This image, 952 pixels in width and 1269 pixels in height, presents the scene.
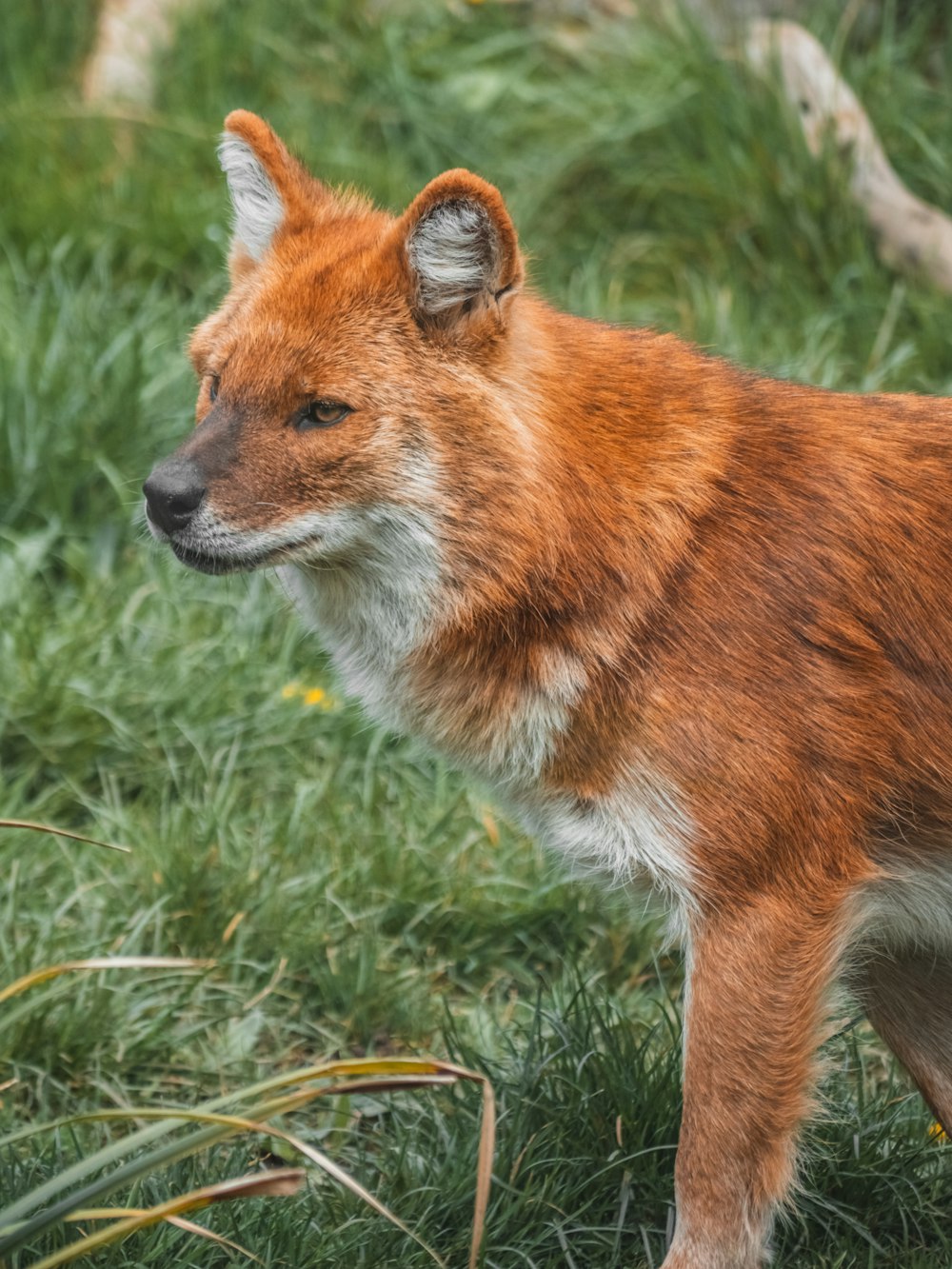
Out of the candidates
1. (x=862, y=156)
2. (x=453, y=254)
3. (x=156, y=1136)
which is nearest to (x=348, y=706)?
(x=453, y=254)

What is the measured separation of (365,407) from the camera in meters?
3.83

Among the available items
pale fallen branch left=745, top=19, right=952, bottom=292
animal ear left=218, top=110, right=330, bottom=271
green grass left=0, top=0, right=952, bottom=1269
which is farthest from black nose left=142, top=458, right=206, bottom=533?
pale fallen branch left=745, top=19, right=952, bottom=292

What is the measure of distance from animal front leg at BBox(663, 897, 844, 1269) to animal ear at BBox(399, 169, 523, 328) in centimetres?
153

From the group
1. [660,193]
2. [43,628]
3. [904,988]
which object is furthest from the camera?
[660,193]

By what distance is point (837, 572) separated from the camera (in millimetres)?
3881

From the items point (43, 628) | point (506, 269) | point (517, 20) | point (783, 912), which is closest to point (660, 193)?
point (517, 20)

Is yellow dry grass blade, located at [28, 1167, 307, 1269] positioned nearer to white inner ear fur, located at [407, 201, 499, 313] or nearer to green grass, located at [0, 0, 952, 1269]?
green grass, located at [0, 0, 952, 1269]

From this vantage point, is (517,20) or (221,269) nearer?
(221,269)

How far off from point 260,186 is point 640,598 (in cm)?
155

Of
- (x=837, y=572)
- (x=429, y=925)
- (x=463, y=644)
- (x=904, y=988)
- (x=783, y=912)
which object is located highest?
(x=837, y=572)

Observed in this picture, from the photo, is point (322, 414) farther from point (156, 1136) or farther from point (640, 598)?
point (156, 1136)

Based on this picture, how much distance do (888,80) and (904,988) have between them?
16.3 feet

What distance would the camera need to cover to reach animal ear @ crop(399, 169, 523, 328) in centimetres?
374

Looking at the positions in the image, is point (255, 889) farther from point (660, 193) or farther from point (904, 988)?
point (660, 193)
